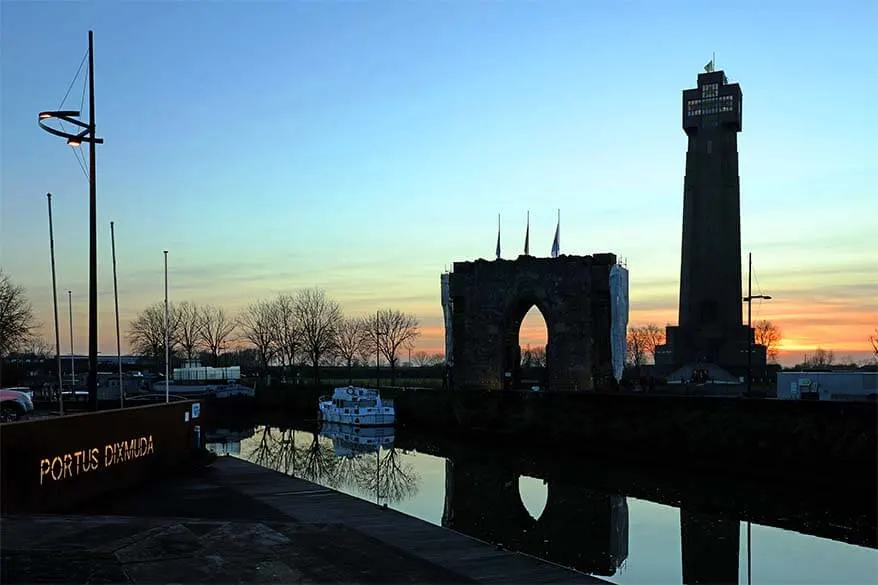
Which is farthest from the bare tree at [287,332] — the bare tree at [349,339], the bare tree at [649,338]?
the bare tree at [649,338]

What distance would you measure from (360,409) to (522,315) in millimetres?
18640

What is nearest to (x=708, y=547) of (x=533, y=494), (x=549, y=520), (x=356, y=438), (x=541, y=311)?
(x=549, y=520)

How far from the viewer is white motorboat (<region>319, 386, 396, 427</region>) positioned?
6069cm

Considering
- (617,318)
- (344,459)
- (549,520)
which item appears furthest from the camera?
(617,318)

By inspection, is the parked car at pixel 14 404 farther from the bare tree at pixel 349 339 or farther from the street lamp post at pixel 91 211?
the bare tree at pixel 349 339

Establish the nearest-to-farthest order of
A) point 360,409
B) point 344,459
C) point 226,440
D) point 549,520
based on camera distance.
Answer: point 549,520 < point 344,459 < point 226,440 < point 360,409

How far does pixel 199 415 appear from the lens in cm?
2880

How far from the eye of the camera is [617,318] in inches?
2630

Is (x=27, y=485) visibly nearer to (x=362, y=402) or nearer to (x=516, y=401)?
(x=516, y=401)

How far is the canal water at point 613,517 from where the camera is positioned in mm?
20234

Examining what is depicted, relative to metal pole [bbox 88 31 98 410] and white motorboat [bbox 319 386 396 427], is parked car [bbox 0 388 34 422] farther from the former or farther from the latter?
white motorboat [bbox 319 386 396 427]

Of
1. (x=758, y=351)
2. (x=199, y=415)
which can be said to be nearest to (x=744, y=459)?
(x=199, y=415)

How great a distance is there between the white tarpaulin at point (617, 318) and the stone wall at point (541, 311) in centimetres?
52

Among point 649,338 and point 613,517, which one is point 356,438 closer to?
point 613,517
